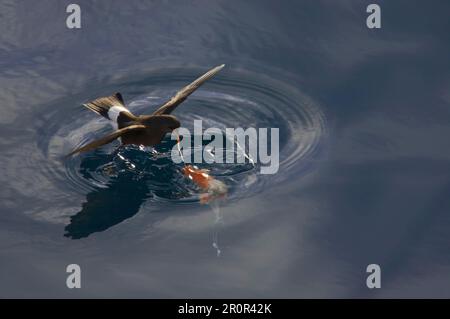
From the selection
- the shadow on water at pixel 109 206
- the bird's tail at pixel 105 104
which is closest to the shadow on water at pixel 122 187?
the shadow on water at pixel 109 206

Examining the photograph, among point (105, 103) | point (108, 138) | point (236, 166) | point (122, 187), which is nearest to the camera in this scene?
point (108, 138)

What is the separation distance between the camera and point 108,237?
11836 millimetres

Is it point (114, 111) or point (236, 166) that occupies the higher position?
point (114, 111)

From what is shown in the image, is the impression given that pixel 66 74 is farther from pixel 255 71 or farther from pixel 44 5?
pixel 255 71

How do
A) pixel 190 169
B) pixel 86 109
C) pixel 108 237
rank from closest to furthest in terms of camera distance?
pixel 108 237 < pixel 190 169 < pixel 86 109

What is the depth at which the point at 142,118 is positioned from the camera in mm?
12859

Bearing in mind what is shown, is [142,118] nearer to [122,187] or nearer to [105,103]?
[105,103]

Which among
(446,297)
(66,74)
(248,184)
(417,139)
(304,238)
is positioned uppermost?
(66,74)

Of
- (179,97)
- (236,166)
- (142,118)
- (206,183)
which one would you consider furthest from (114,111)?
(236,166)

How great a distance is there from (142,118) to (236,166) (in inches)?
60.3

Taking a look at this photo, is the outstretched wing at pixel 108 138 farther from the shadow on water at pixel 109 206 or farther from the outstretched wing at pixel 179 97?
the shadow on water at pixel 109 206

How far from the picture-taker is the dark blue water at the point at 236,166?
37.5 feet

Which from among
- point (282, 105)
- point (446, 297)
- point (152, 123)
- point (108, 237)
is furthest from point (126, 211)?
point (446, 297)

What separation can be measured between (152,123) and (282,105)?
2375mm
